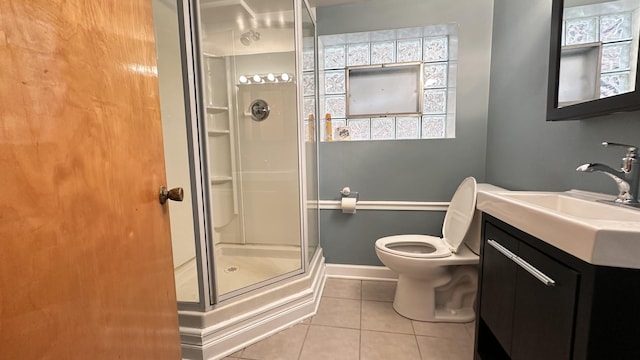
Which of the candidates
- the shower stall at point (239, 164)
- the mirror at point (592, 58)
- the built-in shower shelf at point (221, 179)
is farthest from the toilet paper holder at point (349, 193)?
the mirror at point (592, 58)

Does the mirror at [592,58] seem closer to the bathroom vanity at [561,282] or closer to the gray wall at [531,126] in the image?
the gray wall at [531,126]

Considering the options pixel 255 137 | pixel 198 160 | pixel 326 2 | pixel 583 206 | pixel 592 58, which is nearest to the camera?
pixel 583 206

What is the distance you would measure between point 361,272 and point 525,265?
Result: 1502 mm

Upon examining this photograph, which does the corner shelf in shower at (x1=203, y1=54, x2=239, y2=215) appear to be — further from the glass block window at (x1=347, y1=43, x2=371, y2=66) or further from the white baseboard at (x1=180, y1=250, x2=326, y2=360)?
the glass block window at (x1=347, y1=43, x2=371, y2=66)

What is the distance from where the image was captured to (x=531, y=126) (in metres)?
1.47

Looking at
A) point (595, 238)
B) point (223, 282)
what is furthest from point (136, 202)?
point (595, 238)

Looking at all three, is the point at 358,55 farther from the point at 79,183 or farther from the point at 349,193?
the point at 79,183

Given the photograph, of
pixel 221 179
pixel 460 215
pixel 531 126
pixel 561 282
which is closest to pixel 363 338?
pixel 460 215

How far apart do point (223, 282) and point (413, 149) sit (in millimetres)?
1599

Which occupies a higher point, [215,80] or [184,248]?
[215,80]

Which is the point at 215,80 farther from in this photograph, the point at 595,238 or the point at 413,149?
the point at 595,238

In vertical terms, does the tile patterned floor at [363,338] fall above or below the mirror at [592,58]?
below

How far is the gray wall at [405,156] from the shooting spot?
192 centimetres

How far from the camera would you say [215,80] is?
195 centimetres
